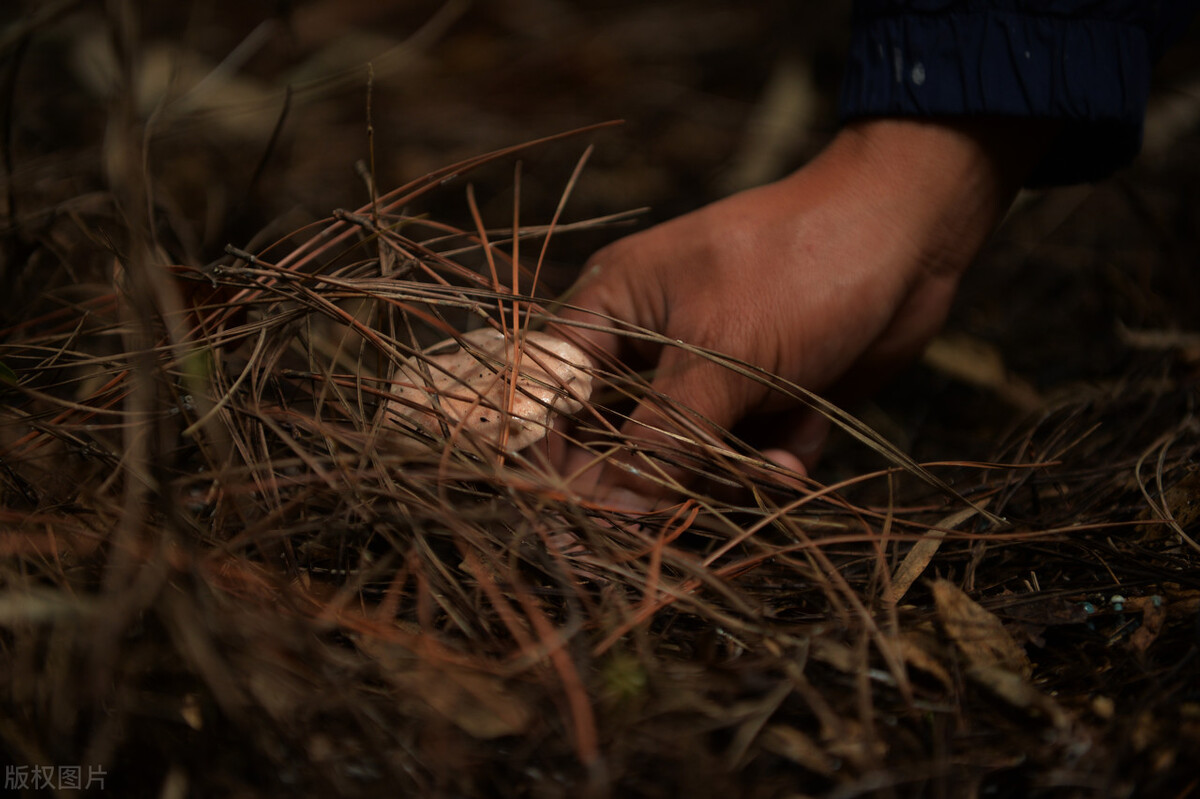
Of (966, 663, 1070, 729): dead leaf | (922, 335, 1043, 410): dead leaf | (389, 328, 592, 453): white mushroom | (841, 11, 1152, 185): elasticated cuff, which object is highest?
(841, 11, 1152, 185): elasticated cuff

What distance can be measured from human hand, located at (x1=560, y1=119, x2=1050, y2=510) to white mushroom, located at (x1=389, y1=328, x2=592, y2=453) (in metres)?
0.07

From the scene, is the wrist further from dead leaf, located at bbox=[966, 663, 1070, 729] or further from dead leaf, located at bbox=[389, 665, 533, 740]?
dead leaf, located at bbox=[389, 665, 533, 740]

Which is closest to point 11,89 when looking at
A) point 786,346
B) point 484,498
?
point 484,498

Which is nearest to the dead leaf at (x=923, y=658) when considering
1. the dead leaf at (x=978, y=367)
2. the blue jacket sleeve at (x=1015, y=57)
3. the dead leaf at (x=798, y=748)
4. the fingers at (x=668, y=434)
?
the dead leaf at (x=798, y=748)

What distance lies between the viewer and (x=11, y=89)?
102 cm

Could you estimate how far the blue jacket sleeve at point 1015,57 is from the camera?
97cm

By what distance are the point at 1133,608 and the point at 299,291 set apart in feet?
3.35

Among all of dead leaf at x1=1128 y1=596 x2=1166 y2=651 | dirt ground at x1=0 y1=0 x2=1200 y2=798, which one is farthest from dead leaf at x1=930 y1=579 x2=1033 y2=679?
dead leaf at x1=1128 y1=596 x2=1166 y2=651

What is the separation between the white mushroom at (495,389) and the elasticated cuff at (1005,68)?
0.62 m

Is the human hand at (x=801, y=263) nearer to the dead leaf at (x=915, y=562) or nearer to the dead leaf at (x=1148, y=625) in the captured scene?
the dead leaf at (x=915, y=562)

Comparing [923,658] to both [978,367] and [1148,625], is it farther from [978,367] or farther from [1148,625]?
[978,367]

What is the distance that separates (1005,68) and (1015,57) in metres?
0.02

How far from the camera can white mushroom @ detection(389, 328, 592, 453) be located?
0.84 metres

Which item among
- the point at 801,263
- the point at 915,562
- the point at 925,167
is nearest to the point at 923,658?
the point at 915,562
